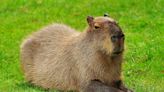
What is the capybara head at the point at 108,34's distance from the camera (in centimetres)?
840

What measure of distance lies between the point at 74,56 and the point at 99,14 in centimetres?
754

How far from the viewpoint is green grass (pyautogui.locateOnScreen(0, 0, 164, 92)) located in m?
12.0

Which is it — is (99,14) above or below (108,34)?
above

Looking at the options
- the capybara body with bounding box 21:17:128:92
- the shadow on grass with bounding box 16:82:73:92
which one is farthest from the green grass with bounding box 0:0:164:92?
the capybara body with bounding box 21:17:128:92

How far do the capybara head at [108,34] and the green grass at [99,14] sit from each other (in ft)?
5.99

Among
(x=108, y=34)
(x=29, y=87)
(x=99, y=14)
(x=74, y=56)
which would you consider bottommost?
(x=29, y=87)

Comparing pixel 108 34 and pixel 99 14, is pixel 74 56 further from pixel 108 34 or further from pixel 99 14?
pixel 99 14

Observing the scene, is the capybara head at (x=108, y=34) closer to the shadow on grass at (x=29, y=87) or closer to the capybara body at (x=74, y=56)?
the capybara body at (x=74, y=56)

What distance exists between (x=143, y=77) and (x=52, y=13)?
5993mm

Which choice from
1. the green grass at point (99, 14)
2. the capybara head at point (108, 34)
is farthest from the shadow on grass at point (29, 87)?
the capybara head at point (108, 34)

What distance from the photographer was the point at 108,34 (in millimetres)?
8523

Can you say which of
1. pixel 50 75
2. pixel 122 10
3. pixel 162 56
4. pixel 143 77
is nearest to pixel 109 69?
pixel 50 75

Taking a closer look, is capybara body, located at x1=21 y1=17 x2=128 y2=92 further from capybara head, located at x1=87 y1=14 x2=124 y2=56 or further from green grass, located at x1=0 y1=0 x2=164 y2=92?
green grass, located at x1=0 y1=0 x2=164 y2=92

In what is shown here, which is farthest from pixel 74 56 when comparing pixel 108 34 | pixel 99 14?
pixel 99 14
